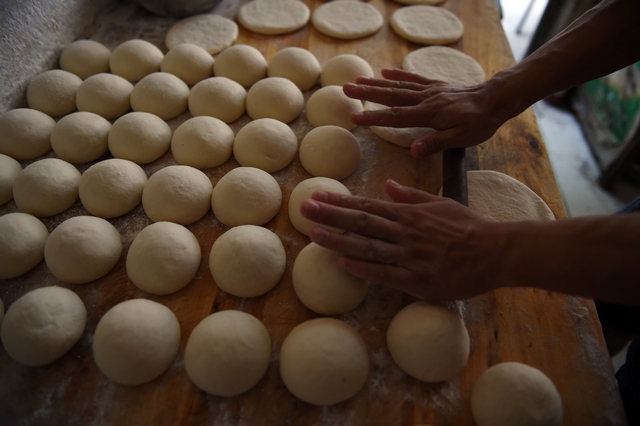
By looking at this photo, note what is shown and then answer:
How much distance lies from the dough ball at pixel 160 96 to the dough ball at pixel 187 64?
140 mm

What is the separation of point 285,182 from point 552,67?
1356mm

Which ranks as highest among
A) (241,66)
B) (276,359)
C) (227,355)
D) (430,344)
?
(241,66)

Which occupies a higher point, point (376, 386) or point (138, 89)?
point (138, 89)

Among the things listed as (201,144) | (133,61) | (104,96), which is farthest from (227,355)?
(133,61)

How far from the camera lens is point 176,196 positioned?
1677 millimetres

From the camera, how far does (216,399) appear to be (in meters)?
1.31

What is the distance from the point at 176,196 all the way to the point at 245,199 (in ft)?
1.04

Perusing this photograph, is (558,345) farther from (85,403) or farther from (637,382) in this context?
(85,403)

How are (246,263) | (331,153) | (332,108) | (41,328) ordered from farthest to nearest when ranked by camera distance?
(332,108) < (331,153) < (246,263) < (41,328)

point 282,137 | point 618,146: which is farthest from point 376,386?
point 618,146

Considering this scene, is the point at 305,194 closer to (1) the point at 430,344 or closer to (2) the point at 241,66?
(1) the point at 430,344

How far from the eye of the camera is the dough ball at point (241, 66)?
2311 millimetres

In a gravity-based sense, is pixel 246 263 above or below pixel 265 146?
below

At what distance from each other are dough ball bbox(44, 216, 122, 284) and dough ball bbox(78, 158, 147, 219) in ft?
0.43
